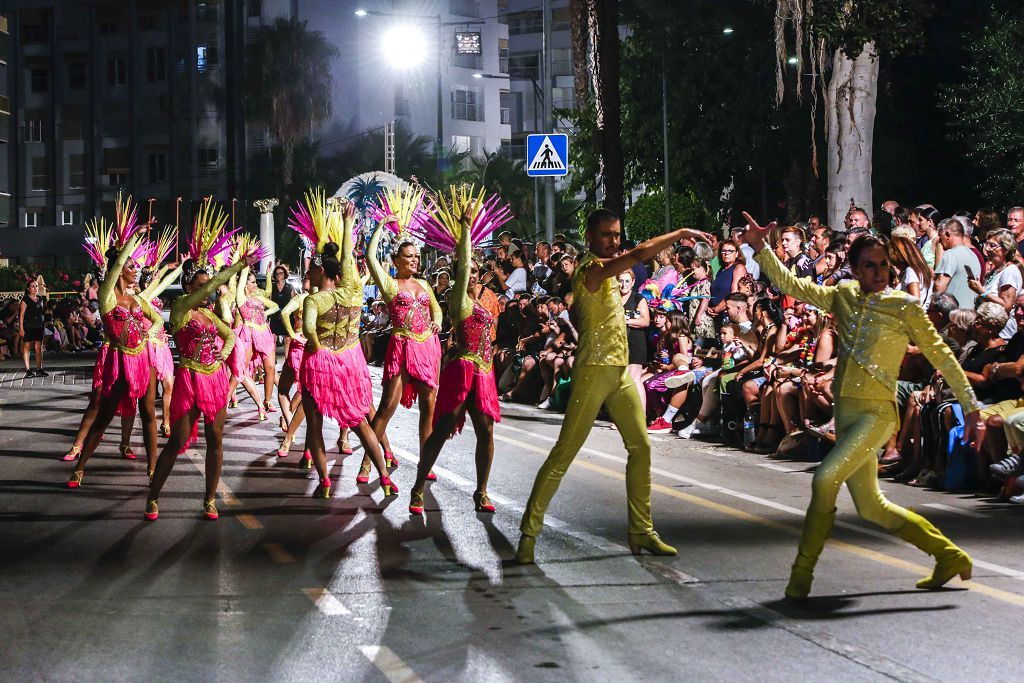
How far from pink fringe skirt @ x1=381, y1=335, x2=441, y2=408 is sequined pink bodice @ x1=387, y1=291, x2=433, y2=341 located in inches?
2.2

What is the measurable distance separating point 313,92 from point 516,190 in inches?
443

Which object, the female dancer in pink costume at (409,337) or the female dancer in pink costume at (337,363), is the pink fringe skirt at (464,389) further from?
the female dancer in pink costume at (409,337)

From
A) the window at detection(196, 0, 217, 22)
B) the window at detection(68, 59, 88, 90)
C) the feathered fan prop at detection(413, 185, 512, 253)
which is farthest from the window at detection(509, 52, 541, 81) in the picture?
the feathered fan prop at detection(413, 185, 512, 253)

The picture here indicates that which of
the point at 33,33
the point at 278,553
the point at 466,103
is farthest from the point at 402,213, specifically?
the point at 466,103

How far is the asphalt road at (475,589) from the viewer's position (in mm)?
6562

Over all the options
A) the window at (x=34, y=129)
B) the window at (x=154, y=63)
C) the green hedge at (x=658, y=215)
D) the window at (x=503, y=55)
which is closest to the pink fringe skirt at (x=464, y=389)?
the green hedge at (x=658, y=215)

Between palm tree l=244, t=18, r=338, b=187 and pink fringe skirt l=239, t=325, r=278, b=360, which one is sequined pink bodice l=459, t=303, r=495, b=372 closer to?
pink fringe skirt l=239, t=325, r=278, b=360

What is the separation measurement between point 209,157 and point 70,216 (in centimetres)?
798

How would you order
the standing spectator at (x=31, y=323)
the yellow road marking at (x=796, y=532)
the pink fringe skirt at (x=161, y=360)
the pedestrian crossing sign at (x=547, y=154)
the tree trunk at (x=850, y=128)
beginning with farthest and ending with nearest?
1. the standing spectator at (x=31, y=323)
2. the pedestrian crossing sign at (x=547, y=154)
3. the tree trunk at (x=850, y=128)
4. the pink fringe skirt at (x=161, y=360)
5. the yellow road marking at (x=796, y=532)

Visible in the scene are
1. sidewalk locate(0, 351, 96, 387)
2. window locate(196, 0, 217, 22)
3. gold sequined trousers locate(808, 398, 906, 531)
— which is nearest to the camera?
gold sequined trousers locate(808, 398, 906, 531)

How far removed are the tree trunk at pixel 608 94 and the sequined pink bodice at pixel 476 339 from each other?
52.5ft

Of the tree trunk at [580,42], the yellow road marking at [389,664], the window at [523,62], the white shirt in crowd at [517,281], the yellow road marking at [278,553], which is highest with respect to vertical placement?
the window at [523,62]

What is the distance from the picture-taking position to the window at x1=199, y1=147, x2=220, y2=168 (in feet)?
255

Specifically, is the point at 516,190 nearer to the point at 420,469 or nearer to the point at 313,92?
the point at 313,92
